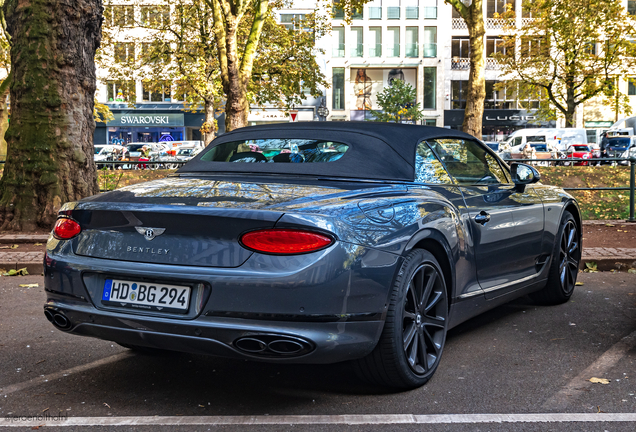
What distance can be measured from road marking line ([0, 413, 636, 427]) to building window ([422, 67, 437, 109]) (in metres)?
57.9

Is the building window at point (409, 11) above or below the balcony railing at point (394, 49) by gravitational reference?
above

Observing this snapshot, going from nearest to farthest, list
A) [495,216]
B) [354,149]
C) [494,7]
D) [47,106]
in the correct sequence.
Answer: [354,149], [495,216], [47,106], [494,7]

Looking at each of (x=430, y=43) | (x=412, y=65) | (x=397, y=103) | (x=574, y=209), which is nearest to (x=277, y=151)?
(x=574, y=209)

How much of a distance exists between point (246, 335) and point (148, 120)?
56.8 m

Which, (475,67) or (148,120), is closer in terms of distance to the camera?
(475,67)

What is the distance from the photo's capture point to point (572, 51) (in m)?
44.1

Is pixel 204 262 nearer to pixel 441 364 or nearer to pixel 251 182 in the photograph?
pixel 251 182

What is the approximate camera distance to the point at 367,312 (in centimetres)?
342

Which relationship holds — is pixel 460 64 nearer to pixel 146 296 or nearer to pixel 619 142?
pixel 619 142

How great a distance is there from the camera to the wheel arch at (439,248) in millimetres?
3824

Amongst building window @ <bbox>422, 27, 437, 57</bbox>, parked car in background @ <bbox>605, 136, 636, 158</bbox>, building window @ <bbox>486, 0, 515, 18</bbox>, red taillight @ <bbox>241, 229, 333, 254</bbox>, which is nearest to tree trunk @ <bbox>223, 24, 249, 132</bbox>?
red taillight @ <bbox>241, 229, 333, 254</bbox>

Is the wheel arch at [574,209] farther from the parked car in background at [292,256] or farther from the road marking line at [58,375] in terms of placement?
the road marking line at [58,375]

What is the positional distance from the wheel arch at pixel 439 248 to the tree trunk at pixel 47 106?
7.70 metres

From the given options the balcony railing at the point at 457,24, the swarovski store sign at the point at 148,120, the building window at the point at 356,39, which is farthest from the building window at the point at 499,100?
the swarovski store sign at the point at 148,120
